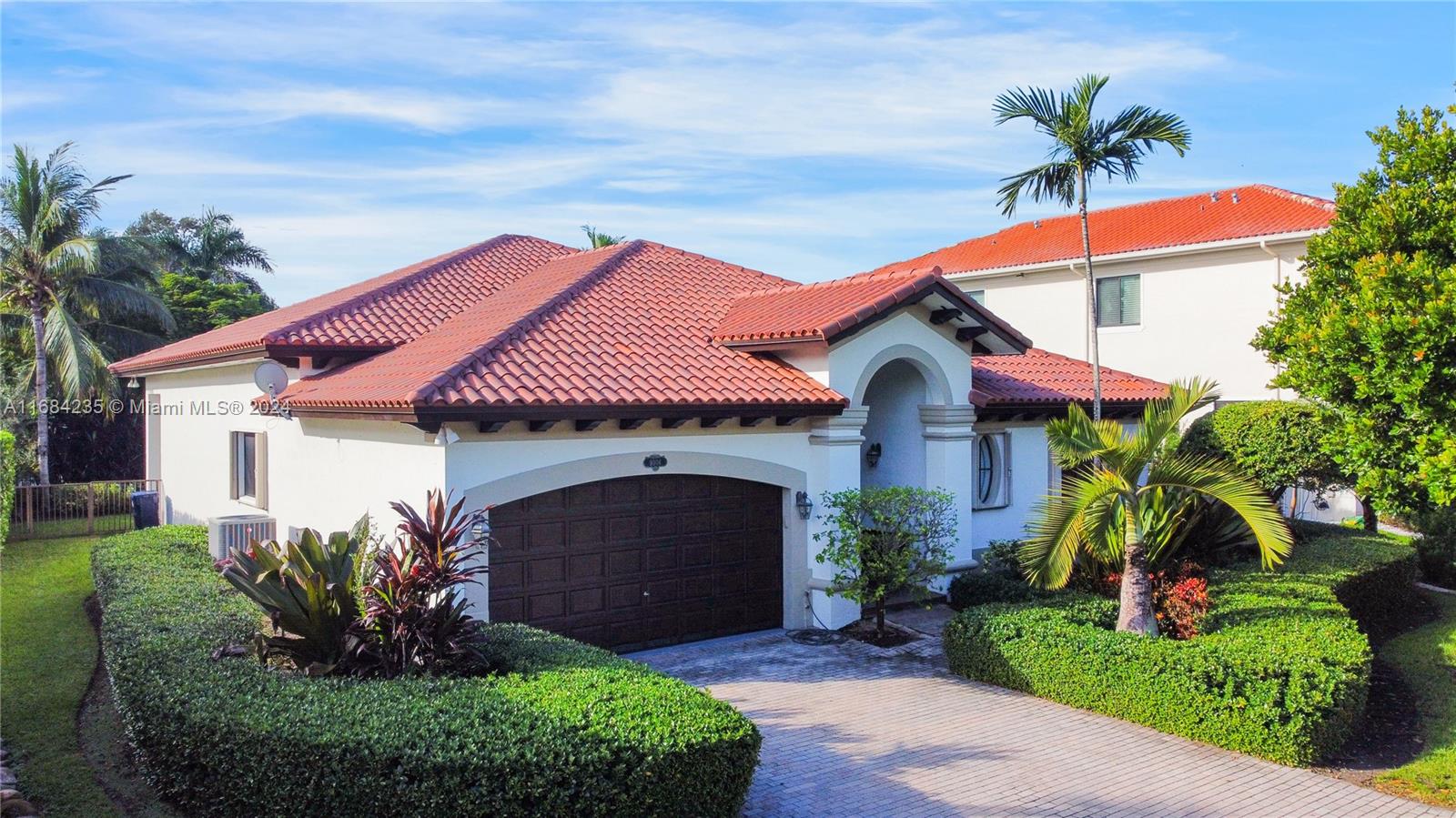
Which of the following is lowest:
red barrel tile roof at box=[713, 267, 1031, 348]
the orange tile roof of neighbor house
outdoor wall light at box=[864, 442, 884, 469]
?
outdoor wall light at box=[864, 442, 884, 469]

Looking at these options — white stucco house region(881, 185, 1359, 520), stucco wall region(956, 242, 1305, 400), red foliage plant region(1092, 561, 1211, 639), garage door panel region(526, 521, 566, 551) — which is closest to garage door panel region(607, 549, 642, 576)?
garage door panel region(526, 521, 566, 551)

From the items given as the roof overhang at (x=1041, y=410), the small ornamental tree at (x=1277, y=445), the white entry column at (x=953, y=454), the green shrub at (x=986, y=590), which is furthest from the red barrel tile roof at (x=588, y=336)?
the green shrub at (x=986, y=590)

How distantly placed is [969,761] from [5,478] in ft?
61.5

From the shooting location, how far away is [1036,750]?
941cm

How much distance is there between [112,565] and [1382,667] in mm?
16455

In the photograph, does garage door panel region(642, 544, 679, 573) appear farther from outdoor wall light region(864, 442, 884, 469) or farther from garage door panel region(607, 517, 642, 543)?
outdoor wall light region(864, 442, 884, 469)

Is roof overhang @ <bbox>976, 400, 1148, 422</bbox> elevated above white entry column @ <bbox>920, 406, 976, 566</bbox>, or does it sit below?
above

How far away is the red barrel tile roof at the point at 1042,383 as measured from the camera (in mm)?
16234

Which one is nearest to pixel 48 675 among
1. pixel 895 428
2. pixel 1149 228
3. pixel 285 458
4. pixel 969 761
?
pixel 285 458

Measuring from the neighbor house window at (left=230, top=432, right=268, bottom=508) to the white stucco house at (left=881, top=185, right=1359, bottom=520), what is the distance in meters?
13.7

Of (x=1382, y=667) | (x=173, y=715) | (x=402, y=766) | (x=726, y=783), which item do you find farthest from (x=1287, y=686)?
(x=173, y=715)

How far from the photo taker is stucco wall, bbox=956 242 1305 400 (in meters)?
22.6

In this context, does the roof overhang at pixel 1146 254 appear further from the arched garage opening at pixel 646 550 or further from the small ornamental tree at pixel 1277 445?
the arched garage opening at pixel 646 550

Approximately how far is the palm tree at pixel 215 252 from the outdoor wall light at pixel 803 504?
33.5 m
